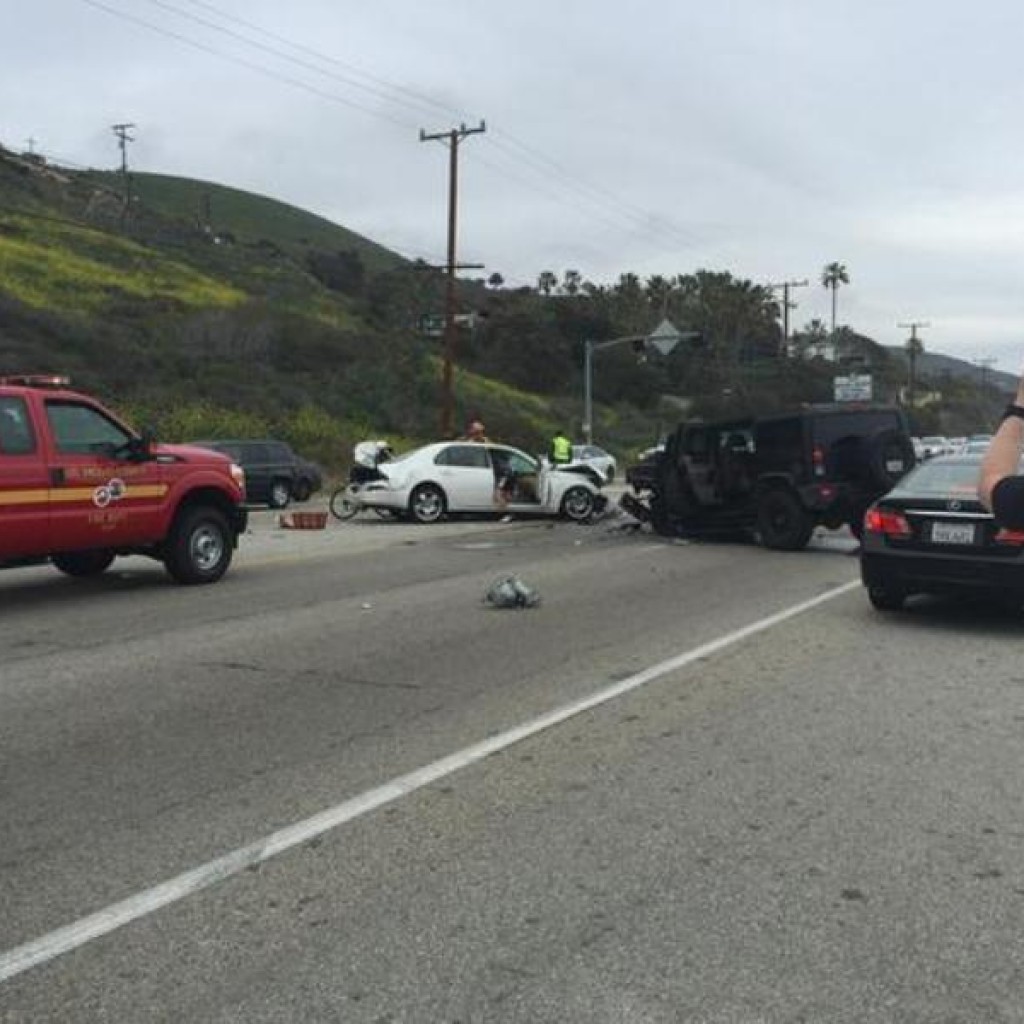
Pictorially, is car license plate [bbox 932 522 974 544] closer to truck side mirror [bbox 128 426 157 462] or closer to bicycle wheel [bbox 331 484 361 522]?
truck side mirror [bbox 128 426 157 462]

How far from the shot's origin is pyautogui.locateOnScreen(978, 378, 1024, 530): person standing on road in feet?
9.89

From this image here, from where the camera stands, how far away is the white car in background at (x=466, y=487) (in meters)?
22.4

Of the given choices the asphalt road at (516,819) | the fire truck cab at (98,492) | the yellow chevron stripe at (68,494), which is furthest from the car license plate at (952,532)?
the yellow chevron stripe at (68,494)

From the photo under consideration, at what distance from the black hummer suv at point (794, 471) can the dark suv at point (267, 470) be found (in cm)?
1238

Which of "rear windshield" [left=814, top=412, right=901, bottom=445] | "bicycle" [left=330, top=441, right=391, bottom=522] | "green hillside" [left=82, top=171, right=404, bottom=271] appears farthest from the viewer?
"green hillside" [left=82, top=171, right=404, bottom=271]

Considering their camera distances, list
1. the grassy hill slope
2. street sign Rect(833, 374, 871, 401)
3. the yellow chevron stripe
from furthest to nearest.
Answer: street sign Rect(833, 374, 871, 401)
the grassy hill slope
the yellow chevron stripe

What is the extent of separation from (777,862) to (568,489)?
1775 centimetres

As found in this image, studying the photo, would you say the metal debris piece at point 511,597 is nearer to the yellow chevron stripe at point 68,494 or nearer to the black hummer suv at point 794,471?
the yellow chevron stripe at point 68,494

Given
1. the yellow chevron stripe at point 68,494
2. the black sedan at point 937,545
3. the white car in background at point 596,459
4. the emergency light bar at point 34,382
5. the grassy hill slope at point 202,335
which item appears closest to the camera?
the black sedan at point 937,545

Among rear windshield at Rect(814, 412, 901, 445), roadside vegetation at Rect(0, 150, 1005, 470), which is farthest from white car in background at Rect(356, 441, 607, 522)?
roadside vegetation at Rect(0, 150, 1005, 470)

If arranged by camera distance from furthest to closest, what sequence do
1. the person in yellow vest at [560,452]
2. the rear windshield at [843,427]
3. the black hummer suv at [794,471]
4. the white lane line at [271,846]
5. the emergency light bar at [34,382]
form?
the person in yellow vest at [560,452] < the rear windshield at [843,427] < the black hummer suv at [794,471] < the emergency light bar at [34,382] < the white lane line at [271,846]

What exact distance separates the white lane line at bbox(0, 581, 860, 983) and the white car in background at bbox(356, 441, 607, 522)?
14246 mm

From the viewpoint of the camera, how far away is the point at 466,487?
890 inches

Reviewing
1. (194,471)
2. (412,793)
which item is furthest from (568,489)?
(412,793)
